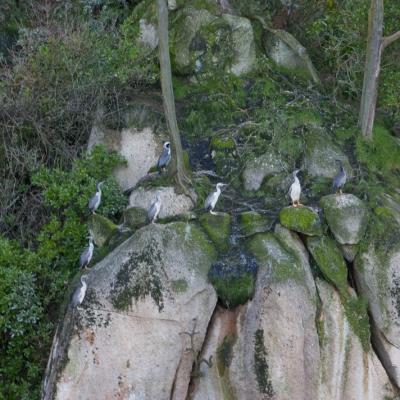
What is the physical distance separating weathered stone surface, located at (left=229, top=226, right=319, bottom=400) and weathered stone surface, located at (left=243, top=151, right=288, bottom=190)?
2571 mm

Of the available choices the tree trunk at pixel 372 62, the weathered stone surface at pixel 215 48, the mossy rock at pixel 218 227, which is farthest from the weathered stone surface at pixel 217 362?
the weathered stone surface at pixel 215 48

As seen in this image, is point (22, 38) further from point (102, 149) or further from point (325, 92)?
point (325, 92)

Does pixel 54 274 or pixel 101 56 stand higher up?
pixel 101 56

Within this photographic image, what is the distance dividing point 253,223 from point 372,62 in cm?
440

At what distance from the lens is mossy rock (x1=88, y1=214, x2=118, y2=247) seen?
14.1m

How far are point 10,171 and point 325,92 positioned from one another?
685 cm

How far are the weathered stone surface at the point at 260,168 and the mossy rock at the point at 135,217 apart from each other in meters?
2.31

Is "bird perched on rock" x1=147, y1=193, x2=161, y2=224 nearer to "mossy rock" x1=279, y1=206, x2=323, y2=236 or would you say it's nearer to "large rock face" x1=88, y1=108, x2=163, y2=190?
"mossy rock" x1=279, y1=206, x2=323, y2=236

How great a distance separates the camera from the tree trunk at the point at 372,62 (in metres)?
15.6

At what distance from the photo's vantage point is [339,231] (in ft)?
45.0

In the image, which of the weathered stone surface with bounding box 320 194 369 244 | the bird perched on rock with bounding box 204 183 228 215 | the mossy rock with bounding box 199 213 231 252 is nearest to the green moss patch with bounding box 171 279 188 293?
the mossy rock with bounding box 199 213 231 252

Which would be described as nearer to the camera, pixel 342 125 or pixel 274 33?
pixel 342 125

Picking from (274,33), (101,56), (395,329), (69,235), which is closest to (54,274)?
(69,235)

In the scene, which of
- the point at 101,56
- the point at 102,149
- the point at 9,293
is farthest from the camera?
the point at 101,56
